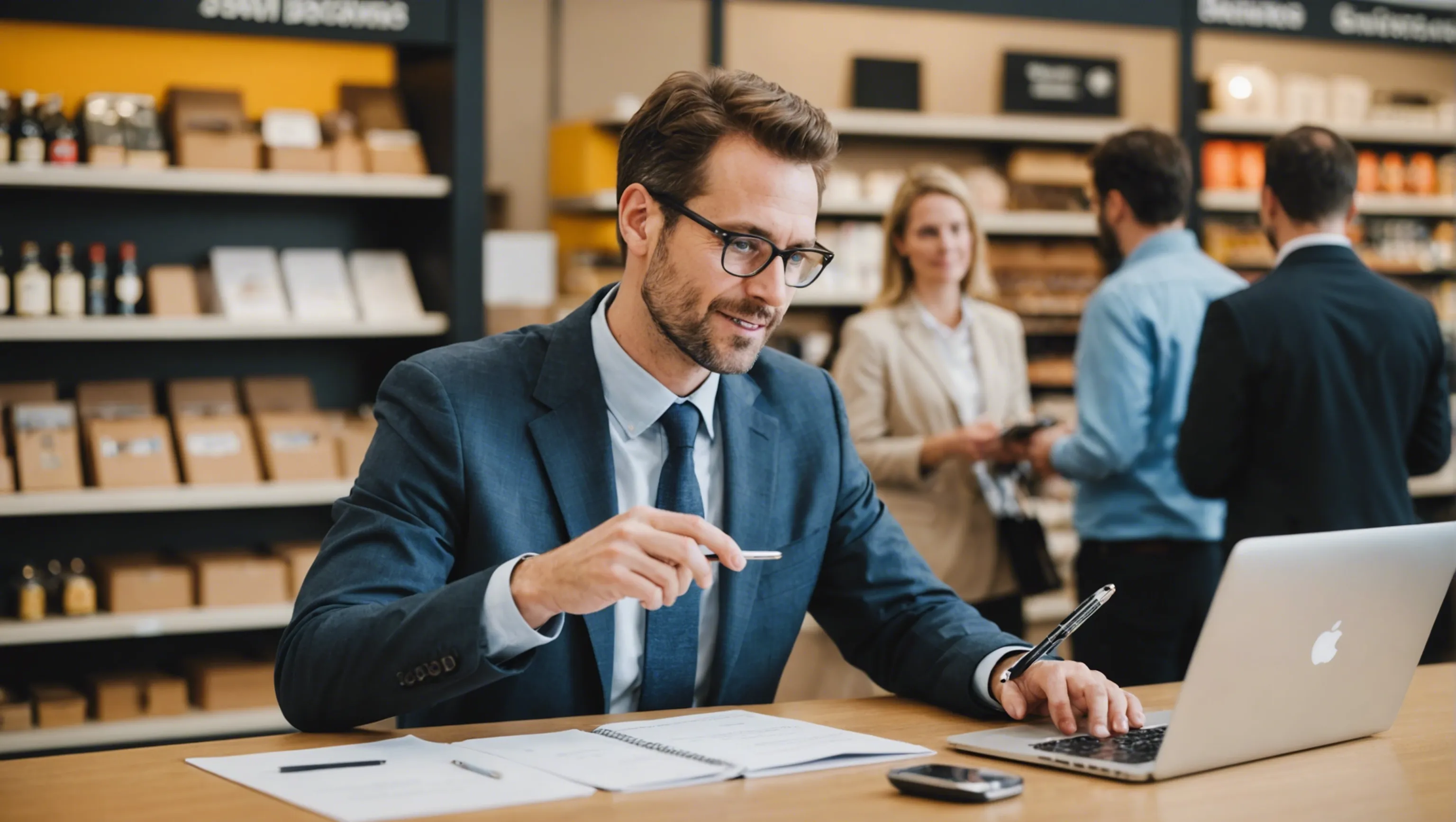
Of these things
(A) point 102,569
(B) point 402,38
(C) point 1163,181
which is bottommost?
(A) point 102,569

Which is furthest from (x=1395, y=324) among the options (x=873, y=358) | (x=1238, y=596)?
(x=1238, y=596)

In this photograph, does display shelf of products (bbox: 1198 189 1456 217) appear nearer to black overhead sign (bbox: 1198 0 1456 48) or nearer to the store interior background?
the store interior background

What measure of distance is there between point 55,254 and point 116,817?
3.28 metres

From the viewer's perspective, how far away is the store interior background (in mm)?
4184

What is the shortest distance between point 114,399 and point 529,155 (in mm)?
1726

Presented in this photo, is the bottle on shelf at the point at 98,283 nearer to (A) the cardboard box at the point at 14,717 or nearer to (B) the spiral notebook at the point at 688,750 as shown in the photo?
(A) the cardboard box at the point at 14,717

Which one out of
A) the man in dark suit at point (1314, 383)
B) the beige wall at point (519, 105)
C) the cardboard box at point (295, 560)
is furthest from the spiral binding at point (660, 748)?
the beige wall at point (519, 105)

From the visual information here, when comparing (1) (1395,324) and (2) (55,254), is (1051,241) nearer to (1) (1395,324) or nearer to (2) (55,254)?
(1) (1395,324)

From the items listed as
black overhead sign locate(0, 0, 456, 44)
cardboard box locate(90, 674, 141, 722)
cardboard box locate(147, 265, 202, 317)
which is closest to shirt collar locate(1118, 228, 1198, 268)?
black overhead sign locate(0, 0, 456, 44)

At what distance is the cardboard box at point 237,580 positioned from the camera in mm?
4051

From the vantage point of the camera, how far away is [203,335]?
4.01m

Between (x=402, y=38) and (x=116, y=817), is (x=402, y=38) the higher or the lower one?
the higher one

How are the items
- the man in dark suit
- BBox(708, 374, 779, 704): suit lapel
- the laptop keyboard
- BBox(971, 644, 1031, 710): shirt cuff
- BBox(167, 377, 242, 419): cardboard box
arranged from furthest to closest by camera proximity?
BBox(167, 377, 242, 419): cardboard box
the man in dark suit
BBox(708, 374, 779, 704): suit lapel
BBox(971, 644, 1031, 710): shirt cuff
the laptop keyboard

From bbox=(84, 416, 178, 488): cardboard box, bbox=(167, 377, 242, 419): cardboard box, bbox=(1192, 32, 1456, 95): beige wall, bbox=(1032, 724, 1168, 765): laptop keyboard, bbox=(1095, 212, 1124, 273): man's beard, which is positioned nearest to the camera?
bbox=(1032, 724, 1168, 765): laptop keyboard
